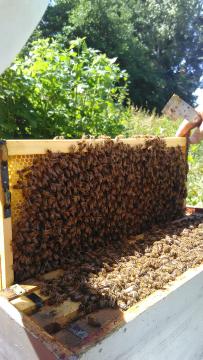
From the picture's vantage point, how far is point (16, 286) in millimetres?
1840

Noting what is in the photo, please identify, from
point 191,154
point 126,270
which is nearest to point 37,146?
point 126,270

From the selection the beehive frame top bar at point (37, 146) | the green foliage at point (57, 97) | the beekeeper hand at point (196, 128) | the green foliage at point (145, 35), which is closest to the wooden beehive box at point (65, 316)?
the beehive frame top bar at point (37, 146)

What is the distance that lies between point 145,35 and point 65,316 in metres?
30.6

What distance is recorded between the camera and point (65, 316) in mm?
1638

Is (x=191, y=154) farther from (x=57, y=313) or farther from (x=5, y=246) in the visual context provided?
(x=57, y=313)

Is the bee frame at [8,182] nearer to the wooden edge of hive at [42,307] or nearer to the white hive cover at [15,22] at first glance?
the wooden edge of hive at [42,307]

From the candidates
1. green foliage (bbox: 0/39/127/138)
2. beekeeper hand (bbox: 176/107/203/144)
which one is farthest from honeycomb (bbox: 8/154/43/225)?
beekeeper hand (bbox: 176/107/203/144)

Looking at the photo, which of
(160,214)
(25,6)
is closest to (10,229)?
(25,6)

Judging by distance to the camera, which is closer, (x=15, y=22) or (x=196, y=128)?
(x=15, y=22)

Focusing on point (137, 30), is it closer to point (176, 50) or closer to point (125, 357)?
point (176, 50)

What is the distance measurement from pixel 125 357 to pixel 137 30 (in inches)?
1205

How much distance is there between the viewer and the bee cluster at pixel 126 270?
1.78m

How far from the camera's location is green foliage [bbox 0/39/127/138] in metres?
3.33

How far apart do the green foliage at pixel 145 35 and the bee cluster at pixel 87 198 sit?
15541mm
